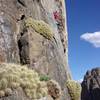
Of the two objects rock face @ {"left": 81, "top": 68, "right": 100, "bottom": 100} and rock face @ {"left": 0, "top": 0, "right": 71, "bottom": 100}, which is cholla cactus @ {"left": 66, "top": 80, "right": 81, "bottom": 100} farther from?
rock face @ {"left": 81, "top": 68, "right": 100, "bottom": 100}

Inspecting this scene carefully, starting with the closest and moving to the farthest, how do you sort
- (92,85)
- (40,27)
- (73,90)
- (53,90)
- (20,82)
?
(20,82) < (53,90) < (40,27) < (73,90) < (92,85)

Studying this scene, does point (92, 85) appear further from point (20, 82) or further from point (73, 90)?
point (20, 82)

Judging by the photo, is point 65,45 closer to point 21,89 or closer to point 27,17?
point 27,17

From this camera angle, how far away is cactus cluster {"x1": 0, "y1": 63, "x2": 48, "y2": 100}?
1545cm

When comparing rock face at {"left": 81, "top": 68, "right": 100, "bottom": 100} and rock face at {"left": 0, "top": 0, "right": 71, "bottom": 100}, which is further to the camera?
rock face at {"left": 81, "top": 68, "right": 100, "bottom": 100}

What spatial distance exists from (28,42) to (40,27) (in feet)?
6.86

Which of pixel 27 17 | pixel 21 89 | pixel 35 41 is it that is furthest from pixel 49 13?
pixel 21 89

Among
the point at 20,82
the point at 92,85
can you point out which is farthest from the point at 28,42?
the point at 92,85

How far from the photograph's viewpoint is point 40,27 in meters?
25.9

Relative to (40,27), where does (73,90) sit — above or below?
below

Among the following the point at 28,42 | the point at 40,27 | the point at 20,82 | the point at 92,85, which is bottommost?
the point at 20,82

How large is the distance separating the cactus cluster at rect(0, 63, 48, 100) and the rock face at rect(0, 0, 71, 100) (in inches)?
200

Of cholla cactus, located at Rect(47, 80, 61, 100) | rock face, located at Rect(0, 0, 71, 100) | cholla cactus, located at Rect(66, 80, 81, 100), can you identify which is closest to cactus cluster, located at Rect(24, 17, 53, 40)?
rock face, located at Rect(0, 0, 71, 100)

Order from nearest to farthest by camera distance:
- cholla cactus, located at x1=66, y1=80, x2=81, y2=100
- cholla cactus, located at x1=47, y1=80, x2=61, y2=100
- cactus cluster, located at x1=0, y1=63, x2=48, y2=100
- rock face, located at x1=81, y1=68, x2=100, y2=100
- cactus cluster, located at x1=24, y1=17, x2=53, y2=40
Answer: cactus cluster, located at x1=0, y1=63, x2=48, y2=100
cholla cactus, located at x1=47, y1=80, x2=61, y2=100
cactus cluster, located at x1=24, y1=17, x2=53, y2=40
cholla cactus, located at x1=66, y1=80, x2=81, y2=100
rock face, located at x1=81, y1=68, x2=100, y2=100
